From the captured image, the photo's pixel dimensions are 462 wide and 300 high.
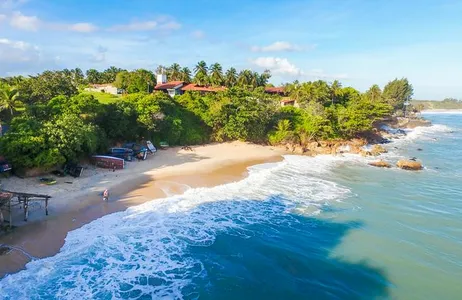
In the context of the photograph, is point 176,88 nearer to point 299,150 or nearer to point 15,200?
point 299,150

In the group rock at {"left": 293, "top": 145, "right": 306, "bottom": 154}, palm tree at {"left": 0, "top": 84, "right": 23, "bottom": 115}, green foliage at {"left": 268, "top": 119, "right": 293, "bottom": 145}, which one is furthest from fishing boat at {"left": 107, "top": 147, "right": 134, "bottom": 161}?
rock at {"left": 293, "top": 145, "right": 306, "bottom": 154}

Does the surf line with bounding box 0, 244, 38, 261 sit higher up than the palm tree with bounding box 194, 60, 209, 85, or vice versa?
the palm tree with bounding box 194, 60, 209, 85

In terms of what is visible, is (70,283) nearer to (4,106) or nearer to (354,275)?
(354,275)

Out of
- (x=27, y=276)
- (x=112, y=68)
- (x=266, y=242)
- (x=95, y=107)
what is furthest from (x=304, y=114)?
(x=112, y=68)

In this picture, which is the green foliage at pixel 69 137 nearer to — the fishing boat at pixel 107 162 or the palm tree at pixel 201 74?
the fishing boat at pixel 107 162

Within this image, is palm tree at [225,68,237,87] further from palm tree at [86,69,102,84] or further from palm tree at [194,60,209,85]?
palm tree at [86,69,102,84]

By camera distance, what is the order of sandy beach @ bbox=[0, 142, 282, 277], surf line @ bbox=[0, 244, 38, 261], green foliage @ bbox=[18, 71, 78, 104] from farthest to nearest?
1. green foliage @ bbox=[18, 71, 78, 104]
2. sandy beach @ bbox=[0, 142, 282, 277]
3. surf line @ bbox=[0, 244, 38, 261]

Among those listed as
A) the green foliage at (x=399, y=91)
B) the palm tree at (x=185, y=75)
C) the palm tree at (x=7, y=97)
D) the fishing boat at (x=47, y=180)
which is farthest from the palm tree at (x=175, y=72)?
the green foliage at (x=399, y=91)

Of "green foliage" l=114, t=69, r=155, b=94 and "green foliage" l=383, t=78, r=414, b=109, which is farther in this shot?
"green foliage" l=383, t=78, r=414, b=109
